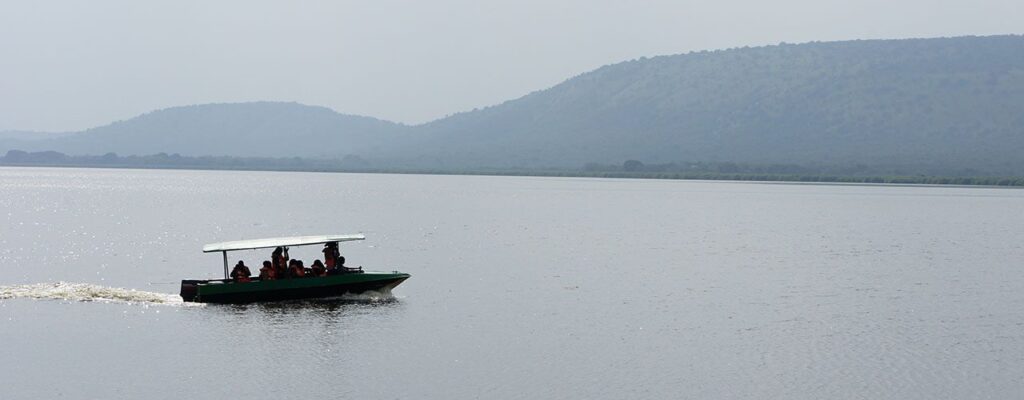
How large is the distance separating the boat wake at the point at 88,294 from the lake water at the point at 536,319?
5.6 inches

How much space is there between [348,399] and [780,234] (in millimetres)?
65245

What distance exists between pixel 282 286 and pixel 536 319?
28.8 ft

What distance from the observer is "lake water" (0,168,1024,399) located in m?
33.8

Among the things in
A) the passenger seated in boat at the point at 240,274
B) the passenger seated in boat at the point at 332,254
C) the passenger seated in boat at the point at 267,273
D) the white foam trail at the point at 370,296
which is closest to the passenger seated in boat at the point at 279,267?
the passenger seated in boat at the point at 267,273

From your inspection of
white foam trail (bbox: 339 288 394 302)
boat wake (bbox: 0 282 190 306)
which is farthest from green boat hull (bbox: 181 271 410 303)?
boat wake (bbox: 0 282 190 306)

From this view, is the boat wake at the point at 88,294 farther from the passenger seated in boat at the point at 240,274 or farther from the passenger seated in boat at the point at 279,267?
the passenger seated in boat at the point at 279,267

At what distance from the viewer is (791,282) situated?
58375 mm

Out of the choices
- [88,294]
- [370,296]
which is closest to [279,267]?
[370,296]

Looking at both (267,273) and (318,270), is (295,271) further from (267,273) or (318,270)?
(267,273)

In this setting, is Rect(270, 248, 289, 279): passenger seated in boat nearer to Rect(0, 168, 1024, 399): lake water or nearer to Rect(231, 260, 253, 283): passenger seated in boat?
Rect(231, 260, 253, 283): passenger seated in boat

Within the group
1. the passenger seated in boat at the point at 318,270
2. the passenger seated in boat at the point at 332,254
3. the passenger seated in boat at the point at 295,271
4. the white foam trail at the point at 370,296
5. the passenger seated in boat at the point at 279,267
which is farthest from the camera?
the white foam trail at the point at 370,296

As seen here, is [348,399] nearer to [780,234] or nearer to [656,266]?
[656,266]

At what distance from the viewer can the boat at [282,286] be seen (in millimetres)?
44969

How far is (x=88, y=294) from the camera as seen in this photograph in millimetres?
47188
